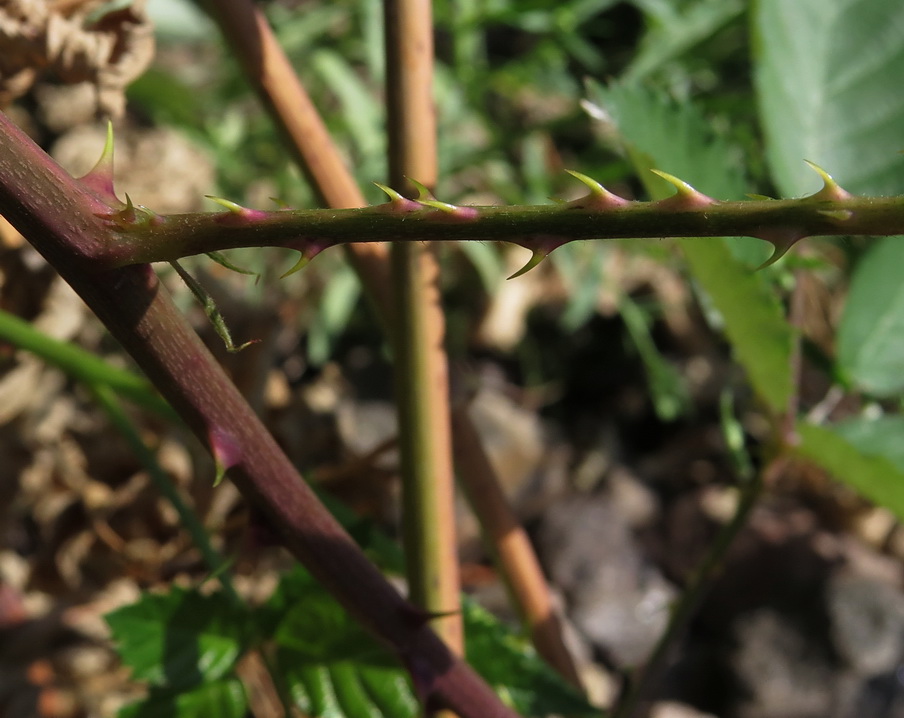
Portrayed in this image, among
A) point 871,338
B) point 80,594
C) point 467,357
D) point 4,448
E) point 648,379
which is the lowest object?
point 871,338

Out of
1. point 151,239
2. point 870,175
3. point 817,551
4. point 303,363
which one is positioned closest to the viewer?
point 151,239

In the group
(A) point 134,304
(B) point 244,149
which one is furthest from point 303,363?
(A) point 134,304

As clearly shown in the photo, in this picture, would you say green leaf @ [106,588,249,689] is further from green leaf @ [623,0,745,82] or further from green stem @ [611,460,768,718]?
green leaf @ [623,0,745,82]

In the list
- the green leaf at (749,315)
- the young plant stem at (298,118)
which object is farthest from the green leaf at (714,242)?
the young plant stem at (298,118)

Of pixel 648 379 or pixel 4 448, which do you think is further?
pixel 648 379

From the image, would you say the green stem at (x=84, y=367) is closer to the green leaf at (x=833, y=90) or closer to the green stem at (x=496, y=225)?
the green stem at (x=496, y=225)

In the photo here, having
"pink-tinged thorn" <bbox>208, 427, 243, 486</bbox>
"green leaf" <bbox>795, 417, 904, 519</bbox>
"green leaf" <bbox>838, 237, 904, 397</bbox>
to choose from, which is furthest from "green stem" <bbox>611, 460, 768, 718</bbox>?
"pink-tinged thorn" <bbox>208, 427, 243, 486</bbox>

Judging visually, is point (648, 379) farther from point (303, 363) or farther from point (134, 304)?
point (134, 304)
